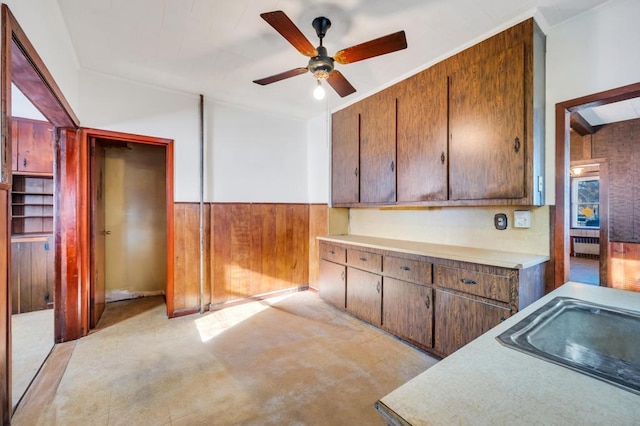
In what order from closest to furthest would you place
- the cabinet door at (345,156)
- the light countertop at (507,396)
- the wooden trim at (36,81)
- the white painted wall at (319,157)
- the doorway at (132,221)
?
the light countertop at (507,396) < the wooden trim at (36,81) < the cabinet door at (345,156) < the doorway at (132,221) < the white painted wall at (319,157)

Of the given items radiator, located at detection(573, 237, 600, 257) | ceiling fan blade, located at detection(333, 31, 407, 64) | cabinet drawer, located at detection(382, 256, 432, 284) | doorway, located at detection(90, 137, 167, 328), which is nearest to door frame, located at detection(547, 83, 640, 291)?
cabinet drawer, located at detection(382, 256, 432, 284)

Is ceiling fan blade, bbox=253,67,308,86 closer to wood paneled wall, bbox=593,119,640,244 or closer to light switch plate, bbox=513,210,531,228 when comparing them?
light switch plate, bbox=513,210,531,228

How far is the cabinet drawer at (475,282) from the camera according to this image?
1989mm

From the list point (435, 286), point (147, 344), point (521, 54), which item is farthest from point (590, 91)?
point (147, 344)

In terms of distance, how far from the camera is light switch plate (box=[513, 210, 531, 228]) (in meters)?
2.29

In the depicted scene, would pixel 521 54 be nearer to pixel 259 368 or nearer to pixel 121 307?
pixel 259 368

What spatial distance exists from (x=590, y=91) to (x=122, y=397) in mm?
3819

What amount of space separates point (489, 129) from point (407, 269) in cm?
133

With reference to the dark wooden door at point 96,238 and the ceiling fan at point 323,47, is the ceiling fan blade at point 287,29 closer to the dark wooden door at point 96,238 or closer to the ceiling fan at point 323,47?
the ceiling fan at point 323,47

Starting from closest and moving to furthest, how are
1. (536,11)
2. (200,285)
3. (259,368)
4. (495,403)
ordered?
(495,403)
(536,11)
(259,368)
(200,285)

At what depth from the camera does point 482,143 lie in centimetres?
231

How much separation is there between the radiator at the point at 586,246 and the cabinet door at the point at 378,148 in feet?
22.6

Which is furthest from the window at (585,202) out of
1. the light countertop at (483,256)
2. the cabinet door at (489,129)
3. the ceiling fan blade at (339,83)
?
the ceiling fan blade at (339,83)

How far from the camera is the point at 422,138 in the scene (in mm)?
2756
